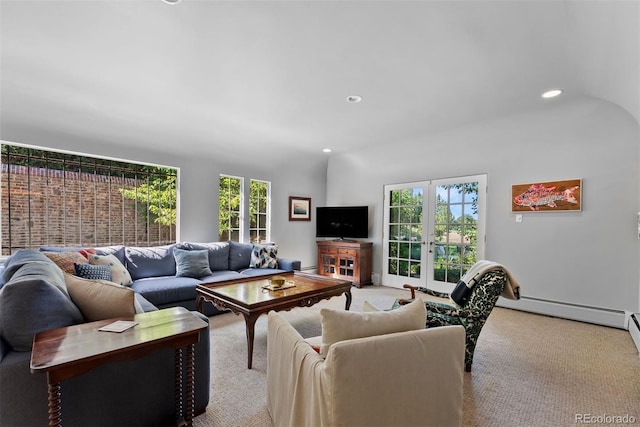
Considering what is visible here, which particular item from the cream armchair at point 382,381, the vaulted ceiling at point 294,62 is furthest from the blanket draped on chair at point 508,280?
the vaulted ceiling at point 294,62

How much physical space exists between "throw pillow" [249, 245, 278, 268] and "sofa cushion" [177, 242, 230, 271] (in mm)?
409

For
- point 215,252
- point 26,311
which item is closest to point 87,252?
point 215,252

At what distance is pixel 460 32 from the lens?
2.19 meters

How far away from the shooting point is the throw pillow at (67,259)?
2.90 metres

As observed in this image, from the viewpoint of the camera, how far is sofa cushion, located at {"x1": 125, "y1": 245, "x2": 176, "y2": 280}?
12.2 ft

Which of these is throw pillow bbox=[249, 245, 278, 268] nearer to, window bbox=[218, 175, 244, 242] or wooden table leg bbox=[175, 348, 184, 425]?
window bbox=[218, 175, 244, 242]

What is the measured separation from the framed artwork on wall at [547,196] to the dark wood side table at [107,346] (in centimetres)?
426

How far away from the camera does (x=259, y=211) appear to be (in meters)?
5.71

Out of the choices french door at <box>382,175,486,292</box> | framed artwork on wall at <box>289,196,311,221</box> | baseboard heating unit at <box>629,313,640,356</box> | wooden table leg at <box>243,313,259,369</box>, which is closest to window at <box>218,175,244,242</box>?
framed artwork on wall at <box>289,196,311,221</box>

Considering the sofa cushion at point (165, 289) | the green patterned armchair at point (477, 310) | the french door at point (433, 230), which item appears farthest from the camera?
the french door at point (433, 230)

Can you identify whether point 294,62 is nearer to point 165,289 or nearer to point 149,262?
point 165,289

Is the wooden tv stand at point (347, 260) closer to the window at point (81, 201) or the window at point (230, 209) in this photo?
the window at point (230, 209)

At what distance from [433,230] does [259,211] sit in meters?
3.22

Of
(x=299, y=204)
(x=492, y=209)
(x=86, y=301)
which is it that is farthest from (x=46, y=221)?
(x=492, y=209)
